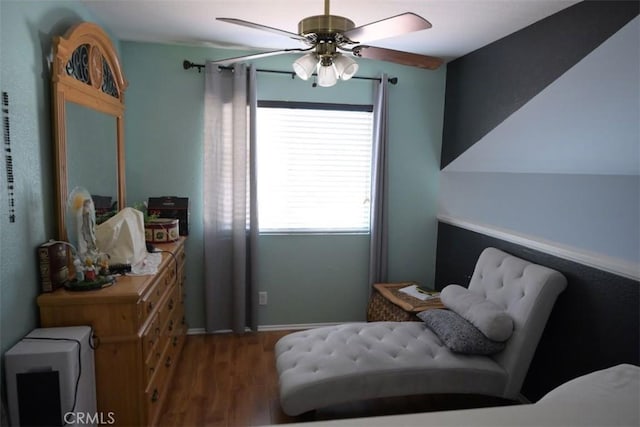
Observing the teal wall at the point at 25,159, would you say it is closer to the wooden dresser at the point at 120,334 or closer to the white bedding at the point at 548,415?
the wooden dresser at the point at 120,334

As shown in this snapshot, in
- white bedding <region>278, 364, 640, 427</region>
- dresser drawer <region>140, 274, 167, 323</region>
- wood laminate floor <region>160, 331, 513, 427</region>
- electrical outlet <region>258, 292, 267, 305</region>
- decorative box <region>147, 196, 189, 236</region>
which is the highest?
decorative box <region>147, 196, 189, 236</region>

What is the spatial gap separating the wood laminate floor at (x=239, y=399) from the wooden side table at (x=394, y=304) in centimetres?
55

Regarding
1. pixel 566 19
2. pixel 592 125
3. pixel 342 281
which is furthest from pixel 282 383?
pixel 566 19

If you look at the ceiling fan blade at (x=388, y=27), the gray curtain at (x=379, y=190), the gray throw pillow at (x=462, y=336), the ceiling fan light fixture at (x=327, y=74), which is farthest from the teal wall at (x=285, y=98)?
the ceiling fan blade at (x=388, y=27)

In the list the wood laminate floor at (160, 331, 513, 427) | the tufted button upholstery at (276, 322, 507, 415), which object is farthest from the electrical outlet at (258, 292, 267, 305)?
the tufted button upholstery at (276, 322, 507, 415)

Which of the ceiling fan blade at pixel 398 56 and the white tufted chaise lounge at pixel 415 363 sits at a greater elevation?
the ceiling fan blade at pixel 398 56

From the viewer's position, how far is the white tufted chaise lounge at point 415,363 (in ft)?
6.19

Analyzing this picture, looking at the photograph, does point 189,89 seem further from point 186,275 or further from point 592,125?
point 592,125

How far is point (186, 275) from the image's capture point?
311 centimetres

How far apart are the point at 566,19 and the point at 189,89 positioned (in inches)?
102

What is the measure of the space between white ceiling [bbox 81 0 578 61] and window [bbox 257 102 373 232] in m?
0.61

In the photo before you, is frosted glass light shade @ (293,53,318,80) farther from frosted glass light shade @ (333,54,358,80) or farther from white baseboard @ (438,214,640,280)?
white baseboard @ (438,214,640,280)

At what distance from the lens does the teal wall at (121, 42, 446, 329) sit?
115 inches

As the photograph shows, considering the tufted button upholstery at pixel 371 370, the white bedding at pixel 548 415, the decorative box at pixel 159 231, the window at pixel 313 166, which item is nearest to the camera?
the white bedding at pixel 548 415
